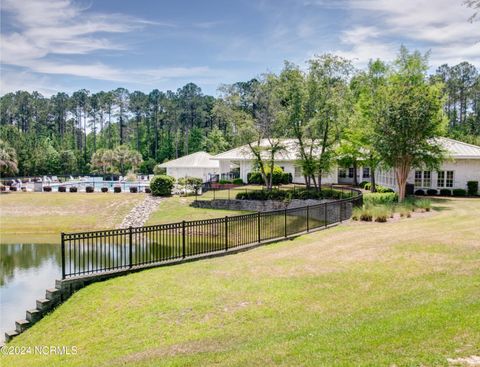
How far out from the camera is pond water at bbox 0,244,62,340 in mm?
11227

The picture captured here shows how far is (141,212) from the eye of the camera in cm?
3083

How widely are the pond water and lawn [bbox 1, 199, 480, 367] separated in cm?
287

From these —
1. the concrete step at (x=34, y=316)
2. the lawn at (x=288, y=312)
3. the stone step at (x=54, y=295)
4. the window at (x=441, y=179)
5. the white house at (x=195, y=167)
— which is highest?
the white house at (x=195, y=167)

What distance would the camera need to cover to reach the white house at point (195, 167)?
4662 cm

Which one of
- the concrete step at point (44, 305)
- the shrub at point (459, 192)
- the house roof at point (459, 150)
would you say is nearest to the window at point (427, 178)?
the shrub at point (459, 192)

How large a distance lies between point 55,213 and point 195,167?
18.8 meters

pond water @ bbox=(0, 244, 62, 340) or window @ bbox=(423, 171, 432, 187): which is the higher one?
window @ bbox=(423, 171, 432, 187)

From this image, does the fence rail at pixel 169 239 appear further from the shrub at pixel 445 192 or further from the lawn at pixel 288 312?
the shrub at pixel 445 192

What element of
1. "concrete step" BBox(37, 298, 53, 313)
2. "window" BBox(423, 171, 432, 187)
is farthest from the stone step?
"window" BBox(423, 171, 432, 187)

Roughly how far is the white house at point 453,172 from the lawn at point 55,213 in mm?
20899

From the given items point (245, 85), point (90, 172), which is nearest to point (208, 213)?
point (90, 172)

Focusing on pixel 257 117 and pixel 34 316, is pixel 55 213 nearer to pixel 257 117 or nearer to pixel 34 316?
pixel 257 117

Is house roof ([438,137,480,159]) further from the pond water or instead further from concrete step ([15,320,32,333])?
concrete step ([15,320,32,333])

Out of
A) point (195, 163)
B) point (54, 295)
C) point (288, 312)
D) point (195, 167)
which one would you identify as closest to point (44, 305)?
point (54, 295)
